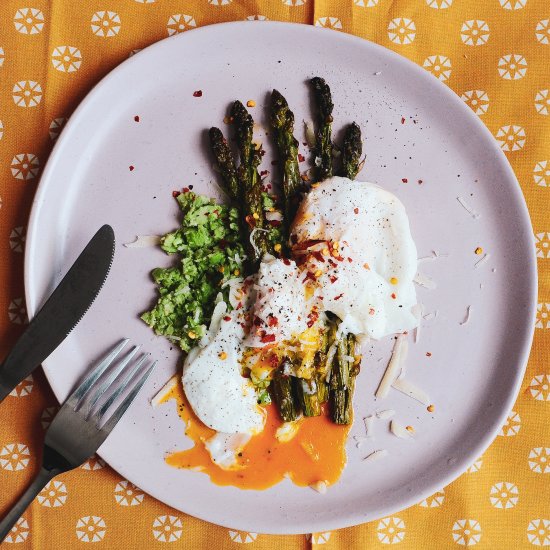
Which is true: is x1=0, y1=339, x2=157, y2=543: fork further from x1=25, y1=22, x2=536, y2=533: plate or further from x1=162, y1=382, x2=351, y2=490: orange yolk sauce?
x1=162, y1=382, x2=351, y2=490: orange yolk sauce

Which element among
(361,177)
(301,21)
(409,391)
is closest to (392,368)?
(409,391)

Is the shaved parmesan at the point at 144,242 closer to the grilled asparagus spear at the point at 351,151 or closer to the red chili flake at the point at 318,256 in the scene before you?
the red chili flake at the point at 318,256

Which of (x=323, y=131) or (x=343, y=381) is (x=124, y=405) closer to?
(x=343, y=381)

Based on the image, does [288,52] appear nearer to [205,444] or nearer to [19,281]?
[19,281]

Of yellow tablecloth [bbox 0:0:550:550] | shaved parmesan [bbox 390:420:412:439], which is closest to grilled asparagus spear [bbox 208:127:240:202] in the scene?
yellow tablecloth [bbox 0:0:550:550]

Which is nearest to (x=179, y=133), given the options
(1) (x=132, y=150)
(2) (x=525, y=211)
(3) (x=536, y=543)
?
(1) (x=132, y=150)

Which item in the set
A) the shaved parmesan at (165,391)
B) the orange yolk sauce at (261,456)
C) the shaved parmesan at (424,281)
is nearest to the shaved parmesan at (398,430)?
the orange yolk sauce at (261,456)
